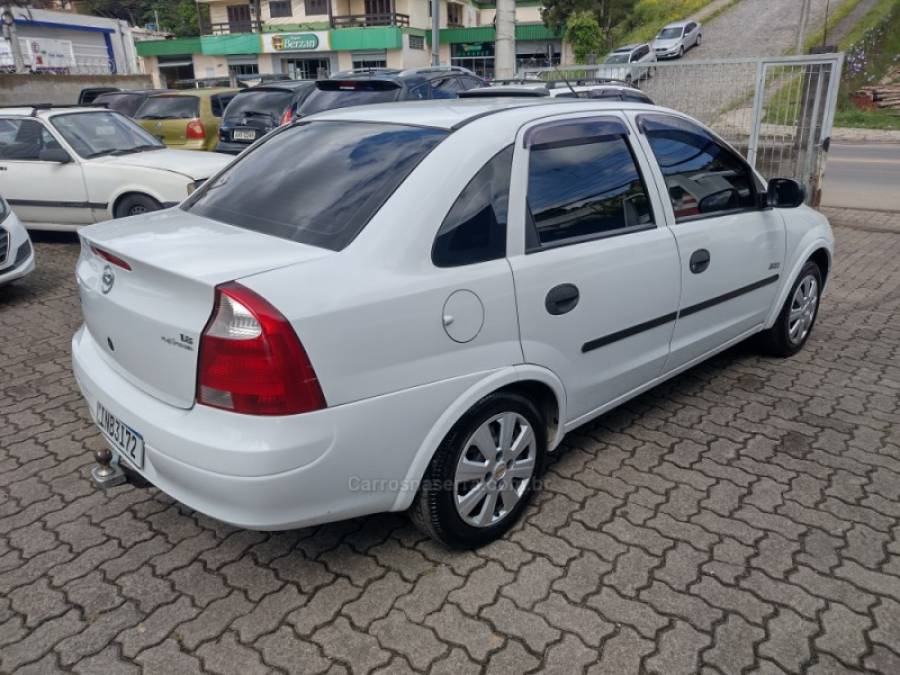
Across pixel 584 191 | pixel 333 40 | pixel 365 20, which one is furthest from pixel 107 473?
pixel 365 20

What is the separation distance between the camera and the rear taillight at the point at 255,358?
215 centimetres

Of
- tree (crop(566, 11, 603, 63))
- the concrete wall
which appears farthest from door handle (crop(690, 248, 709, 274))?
tree (crop(566, 11, 603, 63))

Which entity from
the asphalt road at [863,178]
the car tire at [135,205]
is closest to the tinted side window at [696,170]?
the car tire at [135,205]

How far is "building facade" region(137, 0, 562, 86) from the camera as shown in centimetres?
4650

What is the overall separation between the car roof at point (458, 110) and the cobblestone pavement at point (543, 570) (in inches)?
65.7

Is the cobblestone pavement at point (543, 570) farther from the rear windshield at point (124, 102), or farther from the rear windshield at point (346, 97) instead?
the rear windshield at point (124, 102)

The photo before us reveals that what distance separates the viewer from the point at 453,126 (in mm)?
2805

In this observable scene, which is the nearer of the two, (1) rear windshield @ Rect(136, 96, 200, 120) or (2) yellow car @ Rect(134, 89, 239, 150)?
(2) yellow car @ Rect(134, 89, 239, 150)

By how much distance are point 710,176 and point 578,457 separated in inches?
65.2

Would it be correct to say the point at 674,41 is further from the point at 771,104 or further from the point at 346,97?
the point at 346,97

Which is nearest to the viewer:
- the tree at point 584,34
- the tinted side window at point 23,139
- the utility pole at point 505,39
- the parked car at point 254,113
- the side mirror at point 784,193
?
the side mirror at point 784,193

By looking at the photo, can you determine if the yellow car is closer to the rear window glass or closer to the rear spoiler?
the rear window glass

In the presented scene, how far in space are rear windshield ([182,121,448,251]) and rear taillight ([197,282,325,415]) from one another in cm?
41

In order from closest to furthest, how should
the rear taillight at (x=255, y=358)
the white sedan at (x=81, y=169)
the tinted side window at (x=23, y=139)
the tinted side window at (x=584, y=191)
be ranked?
the rear taillight at (x=255, y=358)
the tinted side window at (x=584, y=191)
the white sedan at (x=81, y=169)
the tinted side window at (x=23, y=139)
